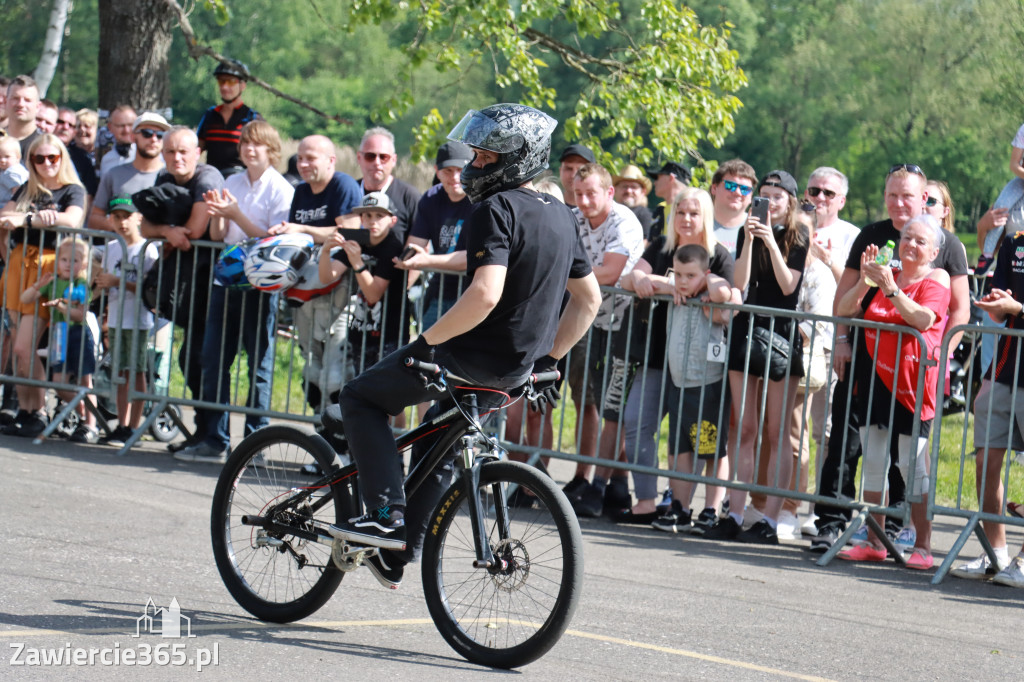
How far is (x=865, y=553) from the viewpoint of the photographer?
7.98 meters

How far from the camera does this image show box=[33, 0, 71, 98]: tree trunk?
19.9 meters

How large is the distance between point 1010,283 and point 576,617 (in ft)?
11.8

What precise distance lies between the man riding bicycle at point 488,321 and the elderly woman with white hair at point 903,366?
122 inches

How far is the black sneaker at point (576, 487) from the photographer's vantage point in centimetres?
905

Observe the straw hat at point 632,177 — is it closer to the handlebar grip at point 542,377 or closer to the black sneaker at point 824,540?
the black sneaker at point 824,540

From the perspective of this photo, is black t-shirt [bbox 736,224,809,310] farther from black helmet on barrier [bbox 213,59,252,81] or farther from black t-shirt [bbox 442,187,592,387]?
black helmet on barrier [bbox 213,59,252,81]

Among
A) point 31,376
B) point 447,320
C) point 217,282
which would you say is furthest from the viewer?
point 31,376

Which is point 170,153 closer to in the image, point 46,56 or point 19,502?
point 19,502

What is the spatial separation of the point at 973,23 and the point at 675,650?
70178 millimetres

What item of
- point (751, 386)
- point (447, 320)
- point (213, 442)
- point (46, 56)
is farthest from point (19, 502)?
point (46, 56)

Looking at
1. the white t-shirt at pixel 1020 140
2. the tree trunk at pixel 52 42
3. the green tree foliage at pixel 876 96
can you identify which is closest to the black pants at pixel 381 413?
the white t-shirt at pixel 1020 140

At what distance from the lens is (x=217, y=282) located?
9.55 m

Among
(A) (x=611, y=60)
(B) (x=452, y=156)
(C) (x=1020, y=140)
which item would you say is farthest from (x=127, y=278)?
(A) (x=611, y=60)
